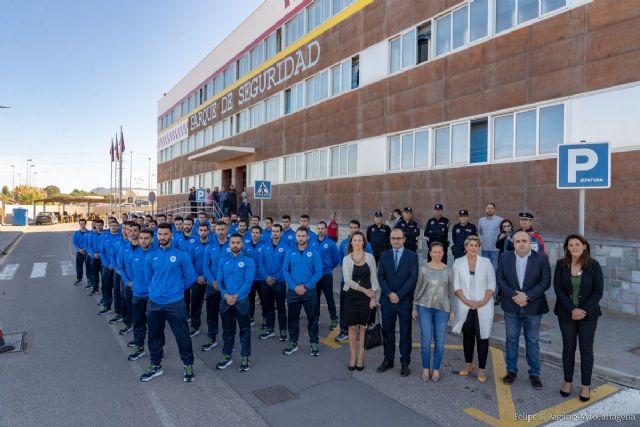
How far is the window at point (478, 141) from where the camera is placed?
38.0 feet

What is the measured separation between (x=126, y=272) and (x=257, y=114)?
1890 cm

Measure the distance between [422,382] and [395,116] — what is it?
10.7 metres

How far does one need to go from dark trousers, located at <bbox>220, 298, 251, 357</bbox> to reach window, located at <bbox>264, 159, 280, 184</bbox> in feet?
54.2

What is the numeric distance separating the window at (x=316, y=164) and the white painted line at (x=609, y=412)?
47.4 ft

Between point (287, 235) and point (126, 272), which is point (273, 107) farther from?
point (126, 272)

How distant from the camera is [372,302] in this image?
5766 millimetres

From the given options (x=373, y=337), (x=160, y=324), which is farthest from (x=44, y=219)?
(x=373, y=337)

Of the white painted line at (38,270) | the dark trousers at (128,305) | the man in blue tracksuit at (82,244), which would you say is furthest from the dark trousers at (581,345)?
the white painted line at (38,270)

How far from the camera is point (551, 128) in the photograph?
10.0m

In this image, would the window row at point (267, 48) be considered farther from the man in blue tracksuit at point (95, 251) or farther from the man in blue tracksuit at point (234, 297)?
the man in blue tracksuit at point (234, 297)

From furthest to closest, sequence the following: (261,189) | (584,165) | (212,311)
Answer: (261,189), (212,311), (584,165)

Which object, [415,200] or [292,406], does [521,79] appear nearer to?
[415,200]

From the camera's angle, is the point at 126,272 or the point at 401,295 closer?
the point at 401,295

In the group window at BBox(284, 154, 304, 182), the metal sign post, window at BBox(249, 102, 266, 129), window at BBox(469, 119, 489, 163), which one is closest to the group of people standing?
the metal sign post
